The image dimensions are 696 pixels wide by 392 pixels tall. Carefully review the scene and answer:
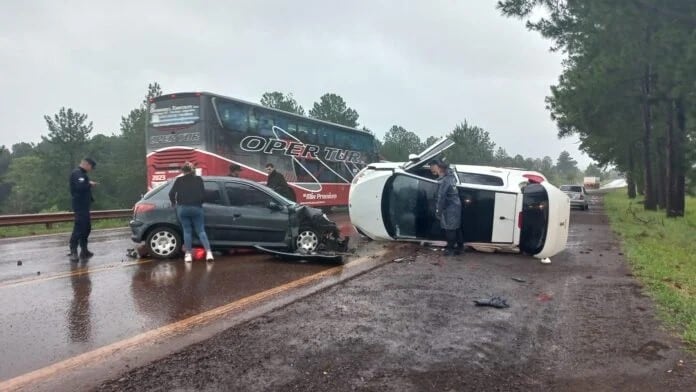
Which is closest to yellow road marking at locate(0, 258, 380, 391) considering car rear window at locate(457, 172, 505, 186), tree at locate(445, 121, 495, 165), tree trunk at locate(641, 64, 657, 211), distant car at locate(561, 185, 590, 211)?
car rear window at locate(457, 172, 505, 186)

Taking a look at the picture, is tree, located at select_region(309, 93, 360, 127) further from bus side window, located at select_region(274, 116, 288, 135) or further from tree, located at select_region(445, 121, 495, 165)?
bus side window, located at select_region(274, 116, 288, 135)

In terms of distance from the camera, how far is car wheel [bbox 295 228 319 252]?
8.99m

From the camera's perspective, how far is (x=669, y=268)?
8.41m

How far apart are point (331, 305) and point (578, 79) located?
21019 millimetres

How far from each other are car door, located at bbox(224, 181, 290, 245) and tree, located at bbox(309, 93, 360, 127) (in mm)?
74682

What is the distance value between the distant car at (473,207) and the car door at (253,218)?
1.94 m

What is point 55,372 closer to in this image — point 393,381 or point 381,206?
point 393,381

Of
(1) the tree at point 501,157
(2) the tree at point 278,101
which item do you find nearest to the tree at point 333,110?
(2) the tree at point 278,101

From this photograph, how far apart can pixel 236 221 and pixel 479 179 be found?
4.35 meters

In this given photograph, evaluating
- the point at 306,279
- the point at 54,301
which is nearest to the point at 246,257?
the point at 306,279

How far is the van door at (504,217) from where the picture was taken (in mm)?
8828

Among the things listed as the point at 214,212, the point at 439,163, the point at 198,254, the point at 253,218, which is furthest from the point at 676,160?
the point at 198,254

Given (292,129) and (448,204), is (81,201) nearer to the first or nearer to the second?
(448,204)

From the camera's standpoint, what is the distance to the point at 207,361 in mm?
3707
